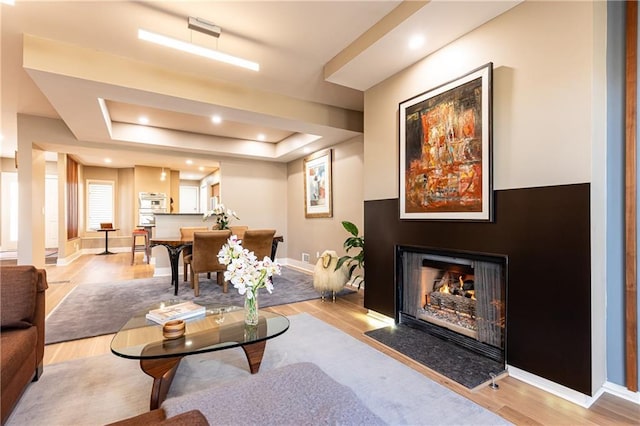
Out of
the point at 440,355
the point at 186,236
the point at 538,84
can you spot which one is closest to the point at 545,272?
the point at 440,355

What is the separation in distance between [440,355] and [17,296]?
119 inches

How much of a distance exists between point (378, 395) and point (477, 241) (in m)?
1.43

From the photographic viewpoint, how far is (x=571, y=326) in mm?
1882

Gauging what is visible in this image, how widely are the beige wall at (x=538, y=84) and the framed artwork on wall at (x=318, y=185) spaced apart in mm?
3202

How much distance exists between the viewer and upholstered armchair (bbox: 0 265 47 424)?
5.17ft

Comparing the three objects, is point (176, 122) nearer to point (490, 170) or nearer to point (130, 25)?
Result: point (130, 25)

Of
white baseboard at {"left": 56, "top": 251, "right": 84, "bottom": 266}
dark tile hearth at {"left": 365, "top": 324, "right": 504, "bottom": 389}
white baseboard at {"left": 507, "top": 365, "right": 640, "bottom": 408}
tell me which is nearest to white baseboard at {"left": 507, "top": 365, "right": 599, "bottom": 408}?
white baseboard at {"left": 507, "top": 365, "right": 640, "bottom": 408}

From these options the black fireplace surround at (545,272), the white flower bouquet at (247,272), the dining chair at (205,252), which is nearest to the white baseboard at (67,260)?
the dining chair at (205,252)

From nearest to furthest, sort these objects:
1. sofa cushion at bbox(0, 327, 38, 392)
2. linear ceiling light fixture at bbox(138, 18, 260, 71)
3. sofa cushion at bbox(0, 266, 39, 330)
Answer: sofa cushion at bbox(0, 327, 38, 392), sofa cushion at bbox(0, 266, 39, 330), linear ceiling light fixture at bbox(138, 18, 260, 71)

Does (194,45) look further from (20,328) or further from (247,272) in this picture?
(20,328)

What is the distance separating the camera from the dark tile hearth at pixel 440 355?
7.09 ft

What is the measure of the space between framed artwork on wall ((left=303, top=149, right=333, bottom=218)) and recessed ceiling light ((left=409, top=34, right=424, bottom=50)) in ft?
9.98

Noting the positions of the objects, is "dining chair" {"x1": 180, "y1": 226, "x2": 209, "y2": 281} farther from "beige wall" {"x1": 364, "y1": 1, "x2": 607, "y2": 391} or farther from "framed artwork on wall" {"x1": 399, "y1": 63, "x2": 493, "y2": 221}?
"beige wall" {"x1": 364, "y1": 1, "x2": 607, "y2": 391}

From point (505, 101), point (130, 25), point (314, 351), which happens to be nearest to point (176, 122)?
point (130, 25)
